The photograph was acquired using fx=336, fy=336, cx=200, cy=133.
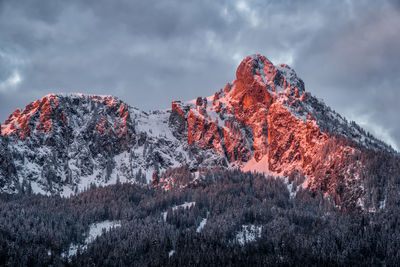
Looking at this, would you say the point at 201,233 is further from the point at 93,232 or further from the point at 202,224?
the point at 93,232

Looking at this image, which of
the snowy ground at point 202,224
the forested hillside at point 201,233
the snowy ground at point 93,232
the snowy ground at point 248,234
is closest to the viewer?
the forested hillside at point 201,233

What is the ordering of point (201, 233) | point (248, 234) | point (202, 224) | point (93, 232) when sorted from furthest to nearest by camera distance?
point (202, 224)
point (93, 232)
point (248, 234)
point (201, 233)

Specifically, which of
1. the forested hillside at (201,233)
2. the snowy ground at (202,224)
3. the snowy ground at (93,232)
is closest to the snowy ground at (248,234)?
the forested hillside at (201,233)

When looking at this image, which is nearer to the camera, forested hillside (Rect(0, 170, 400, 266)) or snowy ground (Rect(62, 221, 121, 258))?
forested hillside (Rect(0, 170, 400, 266))

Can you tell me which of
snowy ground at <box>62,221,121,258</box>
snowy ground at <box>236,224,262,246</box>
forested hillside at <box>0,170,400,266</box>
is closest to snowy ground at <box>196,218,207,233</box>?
forested hillside at <box>0,170,400,266</box>

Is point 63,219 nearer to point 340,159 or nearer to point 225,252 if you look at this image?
point 225,252

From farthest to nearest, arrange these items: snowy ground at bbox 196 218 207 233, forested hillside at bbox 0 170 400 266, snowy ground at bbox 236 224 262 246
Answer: snowy ground at bbox 196 218 207 233 → snowy ground at bbox 236 224 262 246 → forested hillside at bbox 0 170 400 266

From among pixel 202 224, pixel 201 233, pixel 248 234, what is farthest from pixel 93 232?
pixel 248 234

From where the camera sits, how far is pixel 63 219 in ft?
523

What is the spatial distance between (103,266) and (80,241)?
1328 inches

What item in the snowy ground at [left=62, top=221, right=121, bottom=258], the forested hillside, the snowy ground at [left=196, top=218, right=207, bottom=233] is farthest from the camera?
the snowy ground at [left=196, top=218, right=207, bottom=233]

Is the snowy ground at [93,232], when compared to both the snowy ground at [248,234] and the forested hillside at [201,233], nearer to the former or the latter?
the forested hillside at [201,233]

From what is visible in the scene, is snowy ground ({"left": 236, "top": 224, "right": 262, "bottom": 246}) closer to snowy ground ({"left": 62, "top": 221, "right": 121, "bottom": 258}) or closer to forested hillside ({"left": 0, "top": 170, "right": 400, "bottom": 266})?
forested hillside ({"left": 0, "top": 170, "right": 400, "bottom": 266})

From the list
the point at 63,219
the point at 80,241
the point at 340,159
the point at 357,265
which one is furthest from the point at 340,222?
the point at 63,219
